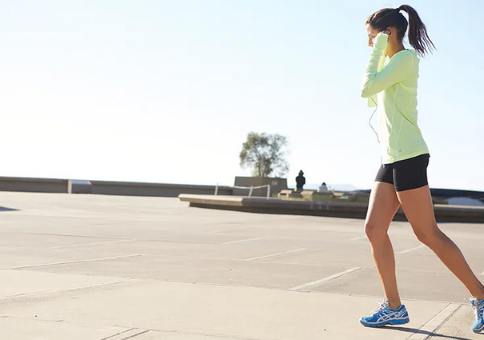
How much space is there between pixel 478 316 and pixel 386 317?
58 cm

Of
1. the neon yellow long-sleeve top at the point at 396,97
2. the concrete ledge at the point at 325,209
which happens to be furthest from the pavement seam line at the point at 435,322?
the concrete ledge at the point at 325,209

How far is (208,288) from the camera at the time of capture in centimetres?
645

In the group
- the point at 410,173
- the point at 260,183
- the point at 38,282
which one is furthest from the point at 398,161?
the point at 260,183

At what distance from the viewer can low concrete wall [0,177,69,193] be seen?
3894cm

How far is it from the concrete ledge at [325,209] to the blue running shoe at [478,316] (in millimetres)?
16988

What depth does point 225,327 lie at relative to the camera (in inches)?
184

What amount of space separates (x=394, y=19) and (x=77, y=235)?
28.4 ft

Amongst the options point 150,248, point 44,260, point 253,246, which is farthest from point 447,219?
point 44,260

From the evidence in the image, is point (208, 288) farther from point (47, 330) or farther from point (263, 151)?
point (263, 151)

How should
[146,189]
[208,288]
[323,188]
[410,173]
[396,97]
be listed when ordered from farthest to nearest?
[146,189] < [323,188] < [208,288] < [396,97] < [410,173]

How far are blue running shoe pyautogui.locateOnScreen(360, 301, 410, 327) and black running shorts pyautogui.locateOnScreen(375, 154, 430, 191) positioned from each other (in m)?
0.81

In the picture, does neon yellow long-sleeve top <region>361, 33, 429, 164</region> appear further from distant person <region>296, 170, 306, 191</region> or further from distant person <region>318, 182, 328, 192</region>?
distant person <region>296, 170, 306, 191</region>

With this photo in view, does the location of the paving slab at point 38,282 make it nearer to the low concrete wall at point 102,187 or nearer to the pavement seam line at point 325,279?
the pavement seam line at point 325,279

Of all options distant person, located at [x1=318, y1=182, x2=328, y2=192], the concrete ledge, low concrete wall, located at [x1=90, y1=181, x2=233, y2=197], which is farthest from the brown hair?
low concrete wall, located at [x1=90, y1=181, x2=233, y2=197]
